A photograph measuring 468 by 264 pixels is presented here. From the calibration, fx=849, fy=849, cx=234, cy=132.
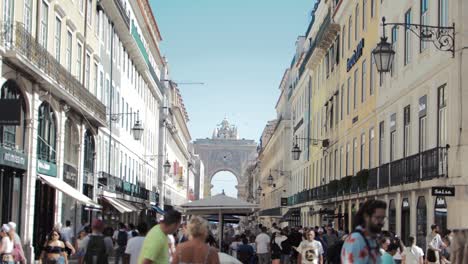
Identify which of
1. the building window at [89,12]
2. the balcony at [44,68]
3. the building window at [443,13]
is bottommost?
the balcony at [44,68]

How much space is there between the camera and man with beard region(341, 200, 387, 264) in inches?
275

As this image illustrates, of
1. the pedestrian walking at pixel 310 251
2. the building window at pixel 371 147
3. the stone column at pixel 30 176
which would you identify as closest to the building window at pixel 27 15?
the stone column at pixel 30 176

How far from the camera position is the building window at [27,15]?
2513cm

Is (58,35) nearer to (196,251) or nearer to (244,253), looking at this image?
(244,253)

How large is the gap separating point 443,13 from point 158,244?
16.1 meters

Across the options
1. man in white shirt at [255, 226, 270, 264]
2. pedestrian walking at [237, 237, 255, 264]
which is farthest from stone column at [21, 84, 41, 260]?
pedestrian walking at [237, 237, 255, 264]

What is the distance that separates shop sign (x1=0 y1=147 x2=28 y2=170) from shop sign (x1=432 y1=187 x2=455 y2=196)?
11.4 metres

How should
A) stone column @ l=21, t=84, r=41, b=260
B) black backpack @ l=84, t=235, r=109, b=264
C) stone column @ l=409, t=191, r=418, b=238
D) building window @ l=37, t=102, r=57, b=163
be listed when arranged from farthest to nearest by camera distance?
building window @ l=37, t=102, r=57, b=163, stone column @ l=21, t=84, r=41, b=260, stone column @ l=409, t=191, r=418, b=238, black backpack @ l=84, t=235, r=109, b=264

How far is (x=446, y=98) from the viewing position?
899 inches

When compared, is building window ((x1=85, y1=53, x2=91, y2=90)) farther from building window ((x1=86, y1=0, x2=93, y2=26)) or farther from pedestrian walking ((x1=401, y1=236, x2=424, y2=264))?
pedestrian walking ((x1=401, y1=236, x2=424, y2=264))

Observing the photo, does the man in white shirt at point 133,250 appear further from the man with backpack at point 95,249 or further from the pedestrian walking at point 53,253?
the pedestrian walking at point 53,253

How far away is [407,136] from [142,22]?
118 feet

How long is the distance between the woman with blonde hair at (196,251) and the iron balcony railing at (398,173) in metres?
14.6

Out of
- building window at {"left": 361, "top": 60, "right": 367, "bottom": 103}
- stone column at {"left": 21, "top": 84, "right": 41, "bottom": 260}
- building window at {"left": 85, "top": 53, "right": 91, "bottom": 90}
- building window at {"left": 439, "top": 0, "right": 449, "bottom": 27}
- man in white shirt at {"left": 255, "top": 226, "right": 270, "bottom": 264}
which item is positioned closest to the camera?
building window at {"left": 439, "top": 0, "right": 449, "bottom": 27}
